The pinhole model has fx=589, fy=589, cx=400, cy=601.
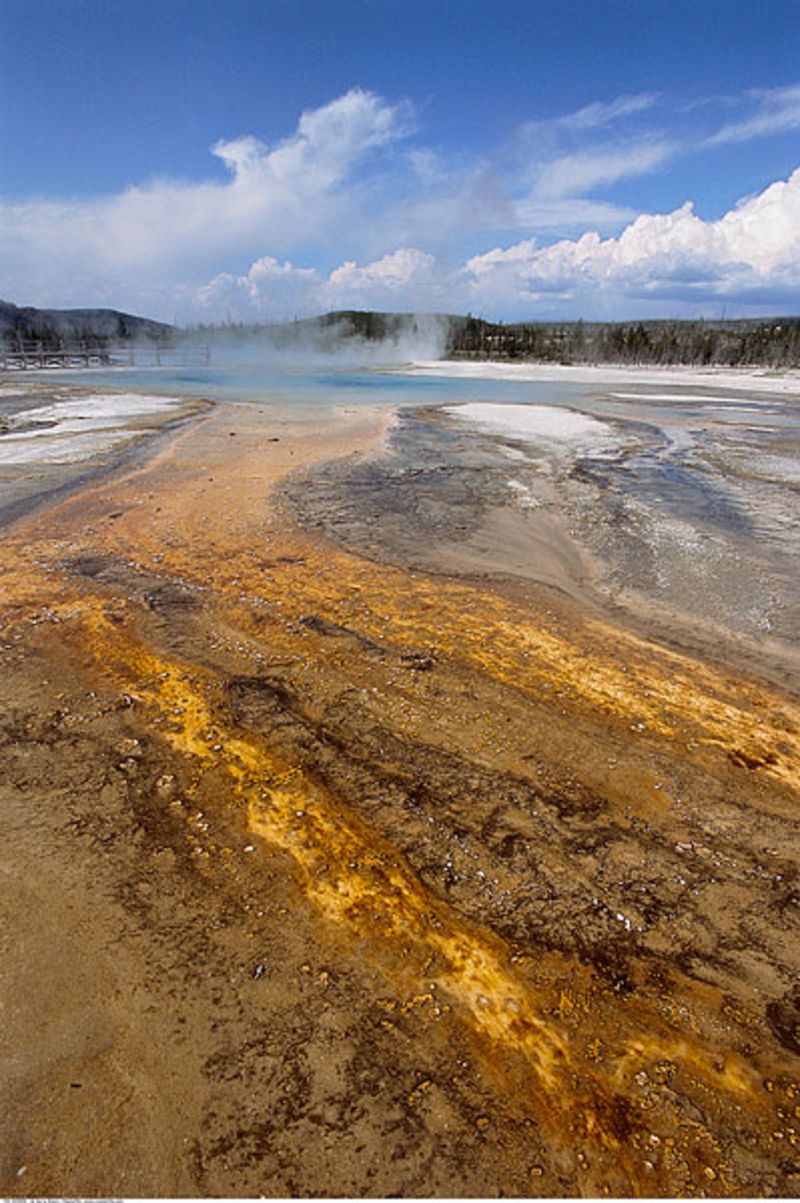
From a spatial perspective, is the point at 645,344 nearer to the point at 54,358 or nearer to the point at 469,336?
the point at 469,336

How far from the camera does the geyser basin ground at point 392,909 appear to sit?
178 cm

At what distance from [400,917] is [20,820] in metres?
1.95

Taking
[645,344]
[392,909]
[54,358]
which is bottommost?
[392,909]

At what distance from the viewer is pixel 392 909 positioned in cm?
250

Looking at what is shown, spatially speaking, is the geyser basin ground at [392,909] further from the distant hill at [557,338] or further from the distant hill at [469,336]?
the distant hill at [557,338]

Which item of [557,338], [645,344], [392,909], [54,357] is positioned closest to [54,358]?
[54,357]

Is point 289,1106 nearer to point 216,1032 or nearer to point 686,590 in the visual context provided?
point 216,1032

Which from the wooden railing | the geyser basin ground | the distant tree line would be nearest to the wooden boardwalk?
the wooden railing

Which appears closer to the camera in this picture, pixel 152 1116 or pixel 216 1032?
pixel 152 1116

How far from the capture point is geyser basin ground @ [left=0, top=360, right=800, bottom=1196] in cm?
178

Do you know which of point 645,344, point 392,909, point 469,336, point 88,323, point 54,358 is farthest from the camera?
point 88,323

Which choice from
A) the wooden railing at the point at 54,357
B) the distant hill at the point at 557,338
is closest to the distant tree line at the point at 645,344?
the distant hill at the point at 557,338

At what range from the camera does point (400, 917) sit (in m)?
2.46

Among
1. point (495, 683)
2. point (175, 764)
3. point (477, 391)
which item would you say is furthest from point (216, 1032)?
point (477, 391)
